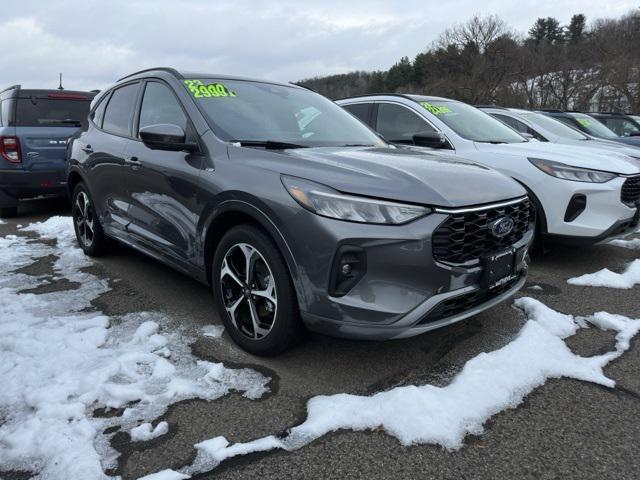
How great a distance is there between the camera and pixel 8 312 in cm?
355

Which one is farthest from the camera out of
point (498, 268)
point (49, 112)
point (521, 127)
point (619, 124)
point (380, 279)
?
point (619, 124)

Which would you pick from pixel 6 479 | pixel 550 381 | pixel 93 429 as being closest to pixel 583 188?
pixel 550 381

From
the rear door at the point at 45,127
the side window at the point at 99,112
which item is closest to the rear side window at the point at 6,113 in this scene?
the rear door at the point at 45,127

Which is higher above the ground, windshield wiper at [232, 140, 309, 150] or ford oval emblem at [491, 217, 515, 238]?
windshield wiper at [232, 140, 309, 150]

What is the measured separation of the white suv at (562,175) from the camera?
445 cm

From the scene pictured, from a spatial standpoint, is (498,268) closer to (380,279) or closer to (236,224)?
(380,279)

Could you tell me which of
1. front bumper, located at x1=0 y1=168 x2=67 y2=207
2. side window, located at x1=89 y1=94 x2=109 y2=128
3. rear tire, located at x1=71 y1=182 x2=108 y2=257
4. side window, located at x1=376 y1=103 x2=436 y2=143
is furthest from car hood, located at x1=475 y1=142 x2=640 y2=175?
front bumper, located at x1=0 y1=168 x2=67 y2=207

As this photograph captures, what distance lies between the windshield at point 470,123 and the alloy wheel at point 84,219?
365cm

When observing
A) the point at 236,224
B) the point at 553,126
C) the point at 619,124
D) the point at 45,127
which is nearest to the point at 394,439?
the point at 236,224

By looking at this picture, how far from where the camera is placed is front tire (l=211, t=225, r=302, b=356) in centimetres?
266

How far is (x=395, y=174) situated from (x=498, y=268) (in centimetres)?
75

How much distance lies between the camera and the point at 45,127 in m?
7.04

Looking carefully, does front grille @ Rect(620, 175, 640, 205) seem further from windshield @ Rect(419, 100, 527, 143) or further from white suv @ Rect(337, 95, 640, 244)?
windshield @ Rect(419, 100, 527, 143)

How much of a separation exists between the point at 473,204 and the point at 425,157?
71cm
